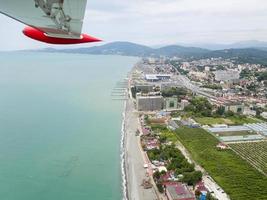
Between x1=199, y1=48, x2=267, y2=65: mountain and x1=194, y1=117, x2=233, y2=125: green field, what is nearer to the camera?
x1=194, y1=117, x2=233, y2=125: green field

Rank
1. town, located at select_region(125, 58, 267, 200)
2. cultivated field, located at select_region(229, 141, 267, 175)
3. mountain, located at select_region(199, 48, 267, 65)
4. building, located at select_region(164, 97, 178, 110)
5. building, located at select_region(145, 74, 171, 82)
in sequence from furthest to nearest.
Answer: mountain, located at select_region(199, 48, 267, 65)
building, located at select_region(145, 74, 171, 82)
building, located at select_region(164, 97, 178, 110)
cultivated field, located at select_region(229, 141, 267, 175)
town, located at select_region(125, 58, 267, 200)

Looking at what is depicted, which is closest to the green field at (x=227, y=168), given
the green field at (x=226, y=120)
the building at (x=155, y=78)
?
the green field at (x=226, y=120)

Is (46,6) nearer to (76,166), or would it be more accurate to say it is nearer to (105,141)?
(76,166)

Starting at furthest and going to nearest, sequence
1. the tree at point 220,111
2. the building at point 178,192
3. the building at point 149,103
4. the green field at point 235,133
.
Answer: the building at point 149,103 < the tree at point 220,111 < the green field at point 235,133 < the building at point 178,192

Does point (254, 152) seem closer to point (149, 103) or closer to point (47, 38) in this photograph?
point (149, 103)

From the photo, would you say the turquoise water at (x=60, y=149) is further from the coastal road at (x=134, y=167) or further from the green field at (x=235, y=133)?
the green field at (x=235, y=133)

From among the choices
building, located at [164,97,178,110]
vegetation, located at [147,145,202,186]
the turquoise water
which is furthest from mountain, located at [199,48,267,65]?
vegetation, located at [147,145,202,186]

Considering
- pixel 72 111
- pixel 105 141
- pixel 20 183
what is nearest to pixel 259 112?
pixel 105 141

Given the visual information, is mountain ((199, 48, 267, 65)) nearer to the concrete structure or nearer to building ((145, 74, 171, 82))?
building ((145, 74, 171, 82))
